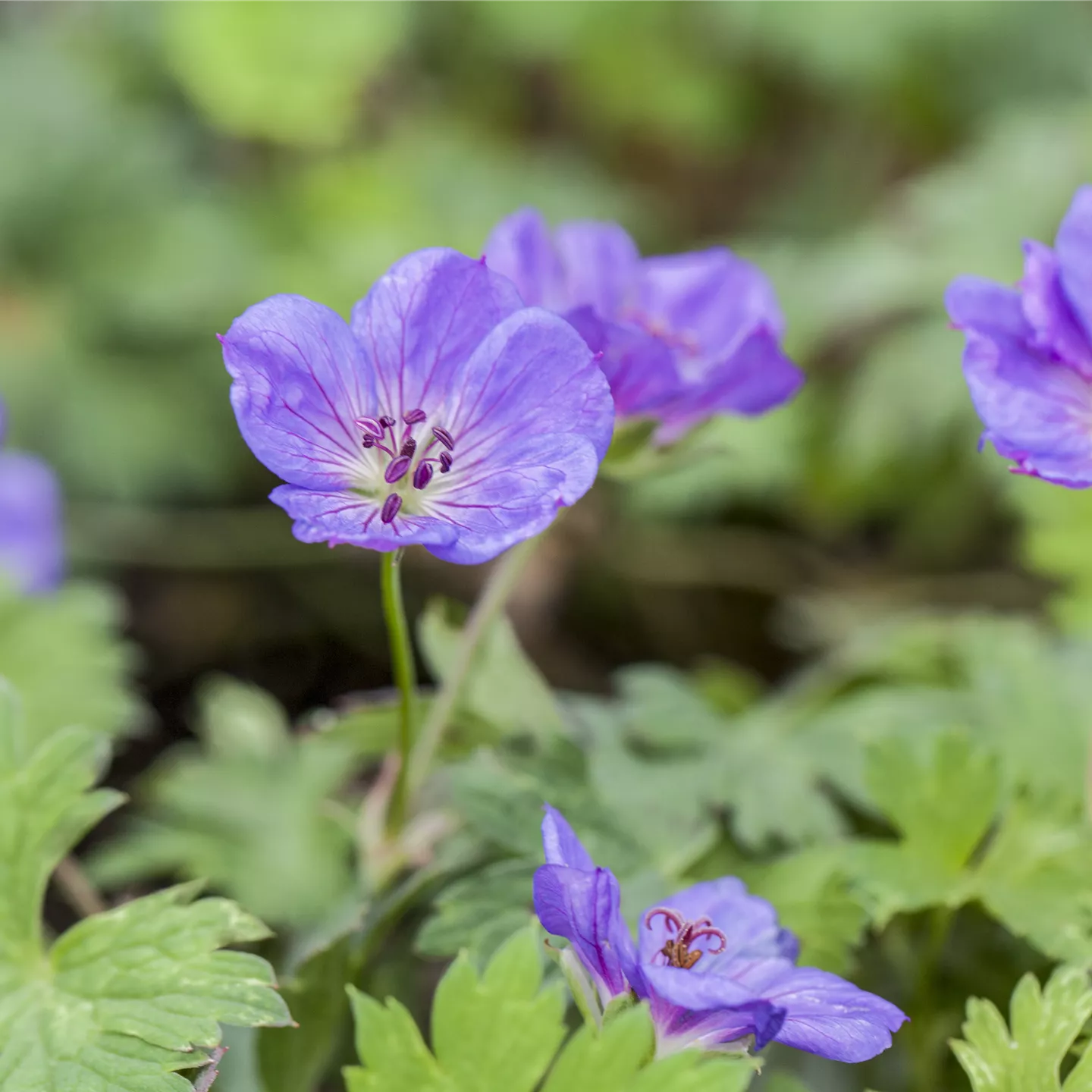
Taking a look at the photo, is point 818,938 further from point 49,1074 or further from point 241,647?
point 241,647

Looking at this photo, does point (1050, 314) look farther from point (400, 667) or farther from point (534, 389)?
point (400, 667)

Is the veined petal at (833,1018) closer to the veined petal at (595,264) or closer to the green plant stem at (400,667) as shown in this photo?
the green plant stem at (400,667)

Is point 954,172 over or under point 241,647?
over

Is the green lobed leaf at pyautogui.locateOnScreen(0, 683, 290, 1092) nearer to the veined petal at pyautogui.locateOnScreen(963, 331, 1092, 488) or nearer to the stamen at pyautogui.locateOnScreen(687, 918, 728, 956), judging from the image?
the stamen at pyautogui.locateOnScreen(687, 918, 728, 956)

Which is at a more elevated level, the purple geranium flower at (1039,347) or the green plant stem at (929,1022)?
the purple geranium flower at (1039,347)

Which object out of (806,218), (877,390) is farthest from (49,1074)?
(806,218)

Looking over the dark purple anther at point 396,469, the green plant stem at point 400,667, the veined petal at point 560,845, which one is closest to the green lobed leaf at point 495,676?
the green plant stem at point 400,667

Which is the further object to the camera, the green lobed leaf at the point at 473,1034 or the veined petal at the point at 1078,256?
the veined petal at the point at 1078,256
